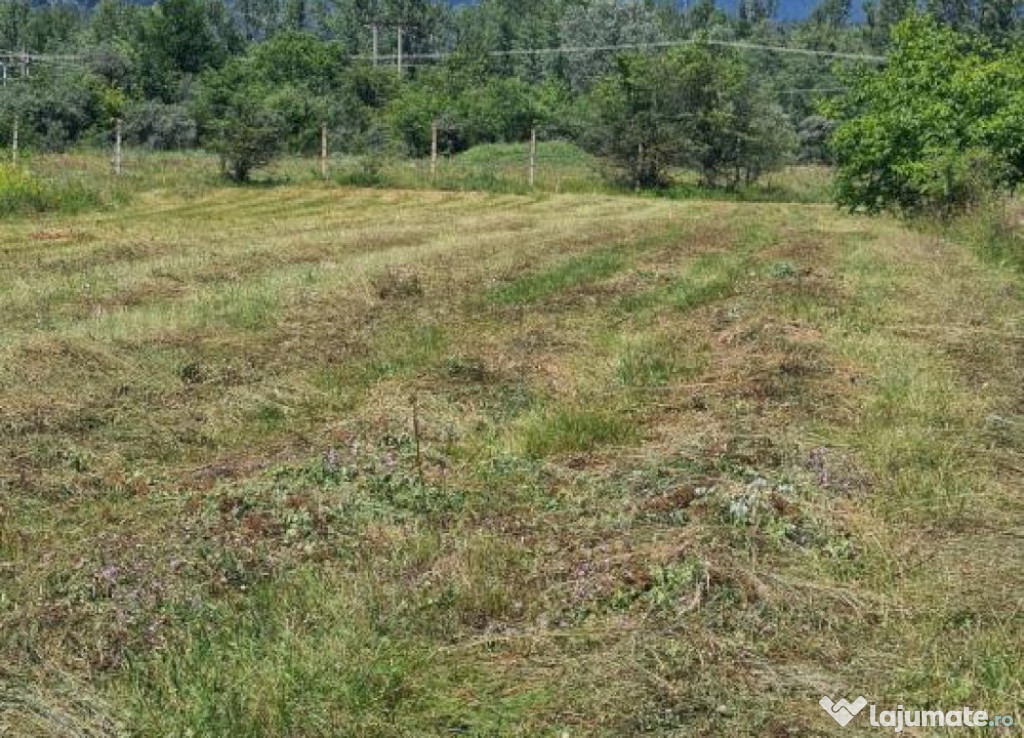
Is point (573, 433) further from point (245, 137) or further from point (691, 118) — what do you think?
point (691, 118)

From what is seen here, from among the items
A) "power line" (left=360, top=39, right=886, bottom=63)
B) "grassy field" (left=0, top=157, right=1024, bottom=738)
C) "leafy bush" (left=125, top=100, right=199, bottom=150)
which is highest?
Answer: "power line" (left=360, top=39, right=886, bottom=63)

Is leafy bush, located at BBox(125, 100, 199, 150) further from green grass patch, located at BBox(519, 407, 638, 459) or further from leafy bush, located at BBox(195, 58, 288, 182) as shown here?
green grass patch, located at BBox(519, 407, 638, 459)

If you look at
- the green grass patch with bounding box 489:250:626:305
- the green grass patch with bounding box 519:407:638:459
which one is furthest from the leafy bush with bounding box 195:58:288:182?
the green grass patch with bounding box 519:407:638:459

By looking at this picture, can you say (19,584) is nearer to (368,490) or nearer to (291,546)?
(291,546)

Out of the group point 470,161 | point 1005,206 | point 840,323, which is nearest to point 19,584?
point 840,323

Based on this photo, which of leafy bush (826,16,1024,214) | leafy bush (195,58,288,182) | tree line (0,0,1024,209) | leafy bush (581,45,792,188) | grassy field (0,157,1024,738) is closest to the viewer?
grassy field (0,157,1024,738)

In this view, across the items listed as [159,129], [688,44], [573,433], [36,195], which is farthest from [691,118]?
[573,433]

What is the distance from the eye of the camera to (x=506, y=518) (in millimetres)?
5059

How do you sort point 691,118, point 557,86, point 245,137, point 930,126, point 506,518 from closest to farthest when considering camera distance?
point 506,518 → point 930,126 → point 245,137 → point 691,118 → point 557,86

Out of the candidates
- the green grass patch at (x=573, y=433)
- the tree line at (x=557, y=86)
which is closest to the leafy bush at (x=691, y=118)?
the tree line at (x=557, y=86)

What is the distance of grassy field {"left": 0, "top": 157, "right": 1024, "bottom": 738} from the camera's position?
11.6ft

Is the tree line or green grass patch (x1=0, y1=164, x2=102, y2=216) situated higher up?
the tree line

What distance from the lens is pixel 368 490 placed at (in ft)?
17.8

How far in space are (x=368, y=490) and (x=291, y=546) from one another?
Result: 2.46ft
